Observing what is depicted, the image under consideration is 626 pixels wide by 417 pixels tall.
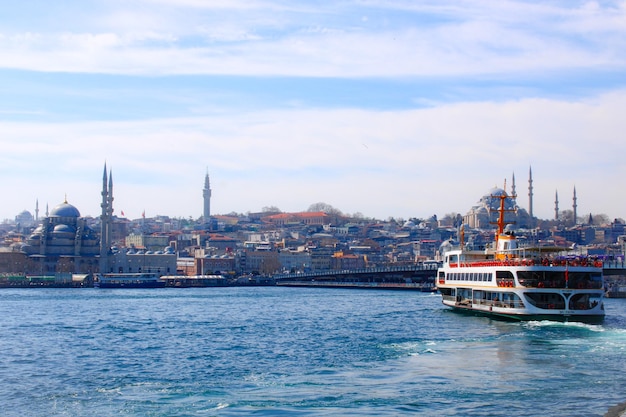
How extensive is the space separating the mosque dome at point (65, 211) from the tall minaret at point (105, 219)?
11250mm

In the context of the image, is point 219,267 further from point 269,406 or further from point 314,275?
point 269,406

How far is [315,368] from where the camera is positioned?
2741 centimetres

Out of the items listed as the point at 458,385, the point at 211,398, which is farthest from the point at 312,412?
the point at 458,385

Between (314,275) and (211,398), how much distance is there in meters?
96.3

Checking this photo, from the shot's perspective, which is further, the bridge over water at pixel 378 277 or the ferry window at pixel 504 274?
the bridge over water at pixel 378 277

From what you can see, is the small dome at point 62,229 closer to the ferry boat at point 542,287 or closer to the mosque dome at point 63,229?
the mosque dome at point 63,229

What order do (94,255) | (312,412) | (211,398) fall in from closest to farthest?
(312,412)
(211,398)
(94,255)

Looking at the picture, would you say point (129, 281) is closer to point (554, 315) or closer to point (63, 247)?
point (63, 247)

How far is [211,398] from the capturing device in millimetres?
22750

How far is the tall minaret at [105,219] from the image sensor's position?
133500mm

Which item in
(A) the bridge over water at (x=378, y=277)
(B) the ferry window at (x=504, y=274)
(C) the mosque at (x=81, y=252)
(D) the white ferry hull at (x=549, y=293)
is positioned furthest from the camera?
(C) the mosque at (x=81, y=252)

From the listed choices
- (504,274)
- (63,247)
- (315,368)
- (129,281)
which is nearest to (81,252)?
(63,247)

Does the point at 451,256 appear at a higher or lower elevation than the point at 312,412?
higher

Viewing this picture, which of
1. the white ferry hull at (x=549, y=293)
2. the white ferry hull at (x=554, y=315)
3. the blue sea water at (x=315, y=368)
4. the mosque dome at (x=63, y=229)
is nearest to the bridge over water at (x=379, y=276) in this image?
the mosque dome at (x=63, y=229)
